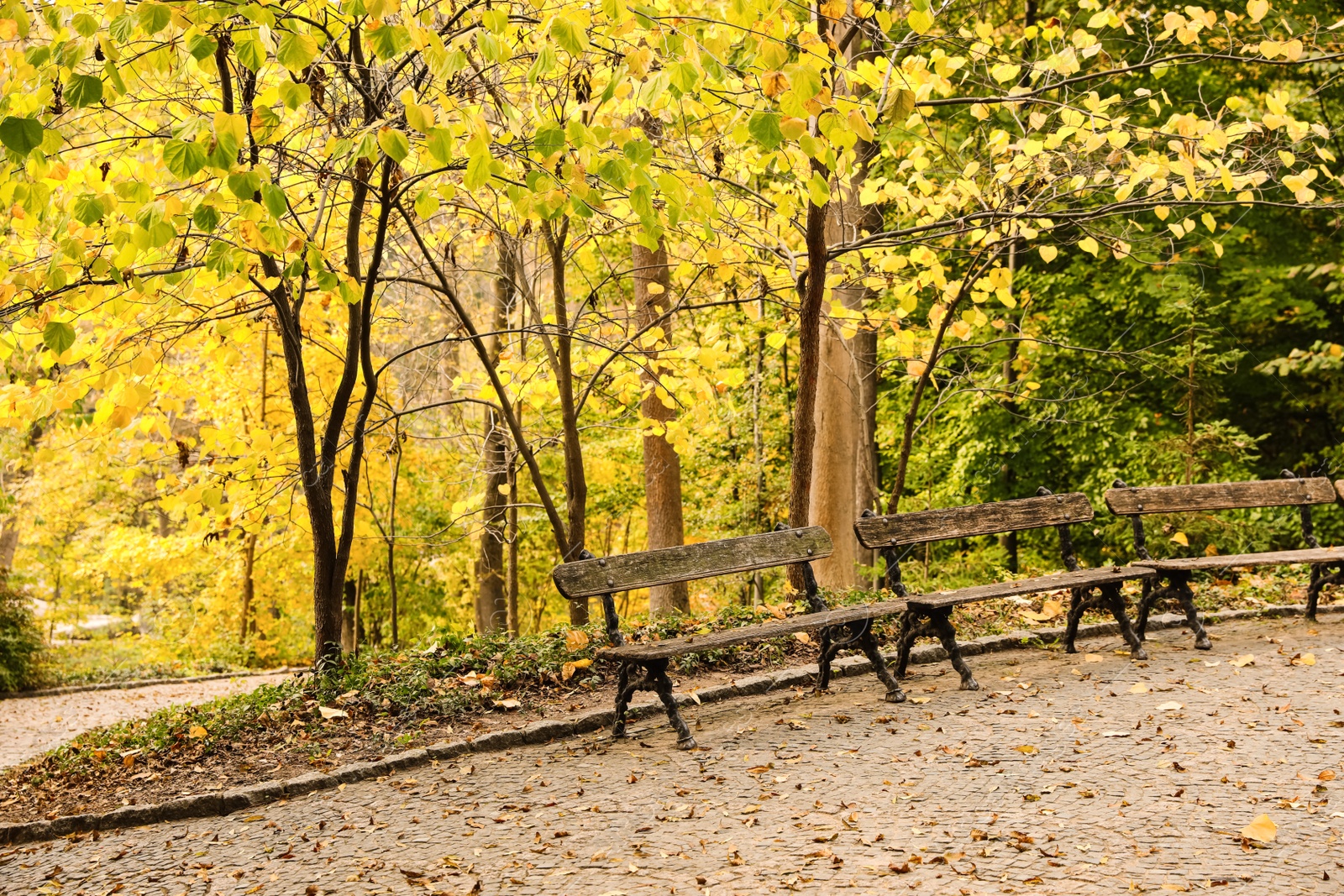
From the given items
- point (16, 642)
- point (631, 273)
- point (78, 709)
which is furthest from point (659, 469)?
point (16, 642)

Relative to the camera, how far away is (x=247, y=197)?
3.80m

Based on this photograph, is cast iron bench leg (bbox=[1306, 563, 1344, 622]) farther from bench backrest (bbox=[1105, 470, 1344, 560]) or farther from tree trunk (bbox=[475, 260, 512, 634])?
tree trunk (bbox=[475, 260, 512, 634])

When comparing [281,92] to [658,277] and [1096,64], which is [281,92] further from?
[1096,64]

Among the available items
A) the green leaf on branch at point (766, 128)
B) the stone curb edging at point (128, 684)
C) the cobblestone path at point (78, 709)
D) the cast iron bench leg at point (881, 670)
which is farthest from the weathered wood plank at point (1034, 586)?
the stone curb edging at point (128, 684)

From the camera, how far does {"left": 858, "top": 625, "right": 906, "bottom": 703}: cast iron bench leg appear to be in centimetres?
565

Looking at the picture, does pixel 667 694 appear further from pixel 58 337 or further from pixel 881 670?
pixel 58 337

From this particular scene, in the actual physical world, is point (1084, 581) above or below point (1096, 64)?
below

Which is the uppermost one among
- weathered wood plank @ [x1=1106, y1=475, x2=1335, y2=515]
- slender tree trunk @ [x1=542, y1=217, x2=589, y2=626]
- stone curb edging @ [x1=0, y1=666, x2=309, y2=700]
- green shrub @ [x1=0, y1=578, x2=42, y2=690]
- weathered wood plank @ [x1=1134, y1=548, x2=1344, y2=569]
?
slender tree trunk @ [x1=542, y1=217, x2=589, y2=626]

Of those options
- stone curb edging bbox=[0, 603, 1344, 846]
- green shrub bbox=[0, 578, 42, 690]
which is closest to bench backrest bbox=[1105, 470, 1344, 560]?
stone curb edging bbox=[0, 603, 1344, 846]

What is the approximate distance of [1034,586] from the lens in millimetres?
6125

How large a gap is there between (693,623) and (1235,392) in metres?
9.45

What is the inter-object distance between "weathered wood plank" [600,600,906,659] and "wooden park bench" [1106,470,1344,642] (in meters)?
2.19

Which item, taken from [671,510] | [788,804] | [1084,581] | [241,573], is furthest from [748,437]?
[788,804]

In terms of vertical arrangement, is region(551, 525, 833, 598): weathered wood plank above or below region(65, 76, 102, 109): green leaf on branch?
below
